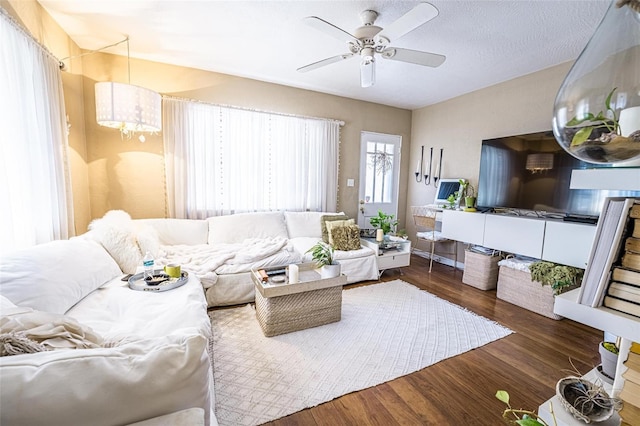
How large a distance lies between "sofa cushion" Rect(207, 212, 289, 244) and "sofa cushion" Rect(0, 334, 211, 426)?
2.60 m

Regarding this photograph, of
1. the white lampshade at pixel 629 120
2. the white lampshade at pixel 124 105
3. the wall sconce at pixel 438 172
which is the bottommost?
the white lampshade at pixel 629 120

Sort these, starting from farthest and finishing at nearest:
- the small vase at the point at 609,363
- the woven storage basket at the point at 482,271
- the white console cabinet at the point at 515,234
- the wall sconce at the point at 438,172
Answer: the wall sconce at the point at 438,172 → the woven storage basket at the point at 482,271 → the white console cabinet at the point at 515,234 → the small vase at the point at 609,363

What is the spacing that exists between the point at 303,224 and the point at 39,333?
302 centimetres

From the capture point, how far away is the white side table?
11.5ft

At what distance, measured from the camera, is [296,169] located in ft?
12.8

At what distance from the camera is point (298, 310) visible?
2.21 metres

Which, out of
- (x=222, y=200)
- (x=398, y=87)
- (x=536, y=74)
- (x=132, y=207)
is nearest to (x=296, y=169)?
(x=222, y=200)

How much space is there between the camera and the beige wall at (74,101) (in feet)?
6.98

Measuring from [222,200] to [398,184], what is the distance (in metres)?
3.02

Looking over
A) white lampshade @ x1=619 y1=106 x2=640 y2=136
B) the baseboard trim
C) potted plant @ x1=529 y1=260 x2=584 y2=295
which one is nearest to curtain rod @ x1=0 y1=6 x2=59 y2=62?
white lampshade @ x1=619 y1=106 x2=640 y2=136

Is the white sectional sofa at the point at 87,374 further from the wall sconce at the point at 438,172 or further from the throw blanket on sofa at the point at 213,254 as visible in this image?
the wall sconce at the point at 438,172

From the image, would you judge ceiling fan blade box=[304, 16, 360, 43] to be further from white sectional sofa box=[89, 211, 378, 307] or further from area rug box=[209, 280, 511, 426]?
area rug box=[209, 280, 511, 426]

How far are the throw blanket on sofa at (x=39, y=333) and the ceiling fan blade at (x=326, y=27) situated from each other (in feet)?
6.44

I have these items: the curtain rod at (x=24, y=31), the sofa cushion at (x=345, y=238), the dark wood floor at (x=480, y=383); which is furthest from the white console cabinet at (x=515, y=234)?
the curtain rod at (x=24, y=31)
